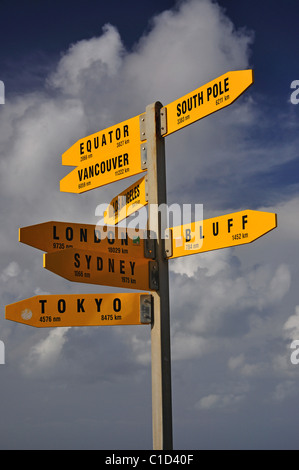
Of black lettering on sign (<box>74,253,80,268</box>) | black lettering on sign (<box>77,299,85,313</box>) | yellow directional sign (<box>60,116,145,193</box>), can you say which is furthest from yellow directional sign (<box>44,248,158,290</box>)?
yellow directional sign (<box>60,116,145,193</box>)

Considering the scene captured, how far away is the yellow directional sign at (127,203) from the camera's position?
7102 millimetres

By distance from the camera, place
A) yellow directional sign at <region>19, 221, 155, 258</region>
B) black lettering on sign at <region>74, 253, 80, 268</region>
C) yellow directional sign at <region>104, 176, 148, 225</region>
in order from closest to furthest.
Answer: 1. black lettering on sign at <region>74, 253, 80, 268</region>
2. yellow directional sign at <region>19, 221, 155, 258</region>
3. yellow directional sign at <region>104, 176, 148, 225</region>

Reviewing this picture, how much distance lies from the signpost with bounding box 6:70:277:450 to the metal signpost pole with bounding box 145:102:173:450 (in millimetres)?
10

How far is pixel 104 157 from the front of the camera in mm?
7375

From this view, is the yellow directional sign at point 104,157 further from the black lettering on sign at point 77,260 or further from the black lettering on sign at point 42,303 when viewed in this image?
the black lettering on sign at point 42,303

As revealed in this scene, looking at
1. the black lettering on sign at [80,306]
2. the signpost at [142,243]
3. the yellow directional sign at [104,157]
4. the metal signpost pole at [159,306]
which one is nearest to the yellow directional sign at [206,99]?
the signpost at [142,243]

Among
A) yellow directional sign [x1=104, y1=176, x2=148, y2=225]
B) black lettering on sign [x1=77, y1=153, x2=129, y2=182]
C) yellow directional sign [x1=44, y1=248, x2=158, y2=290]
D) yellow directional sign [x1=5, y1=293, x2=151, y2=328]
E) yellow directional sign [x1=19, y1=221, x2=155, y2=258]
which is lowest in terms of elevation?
yellow directional sign [x1=5, y1=293, x2=151, y2=328]

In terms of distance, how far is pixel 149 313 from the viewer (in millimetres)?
6660

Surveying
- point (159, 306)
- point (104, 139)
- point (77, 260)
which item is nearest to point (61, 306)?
point (77, 260)

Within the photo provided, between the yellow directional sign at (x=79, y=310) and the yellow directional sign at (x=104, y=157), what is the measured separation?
1.56 meters

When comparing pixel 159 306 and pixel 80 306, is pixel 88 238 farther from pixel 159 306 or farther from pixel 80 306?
pixel 159 306

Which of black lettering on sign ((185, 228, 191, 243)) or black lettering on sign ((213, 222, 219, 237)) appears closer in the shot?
black lettering on sign ((213, 222, 219, 237))

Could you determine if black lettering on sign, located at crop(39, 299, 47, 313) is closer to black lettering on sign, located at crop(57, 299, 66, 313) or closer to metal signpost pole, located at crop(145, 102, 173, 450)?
black lettering on sign, located at crop(57, 299, 66, 313)

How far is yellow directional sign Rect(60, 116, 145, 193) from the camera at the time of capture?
7160 mm
